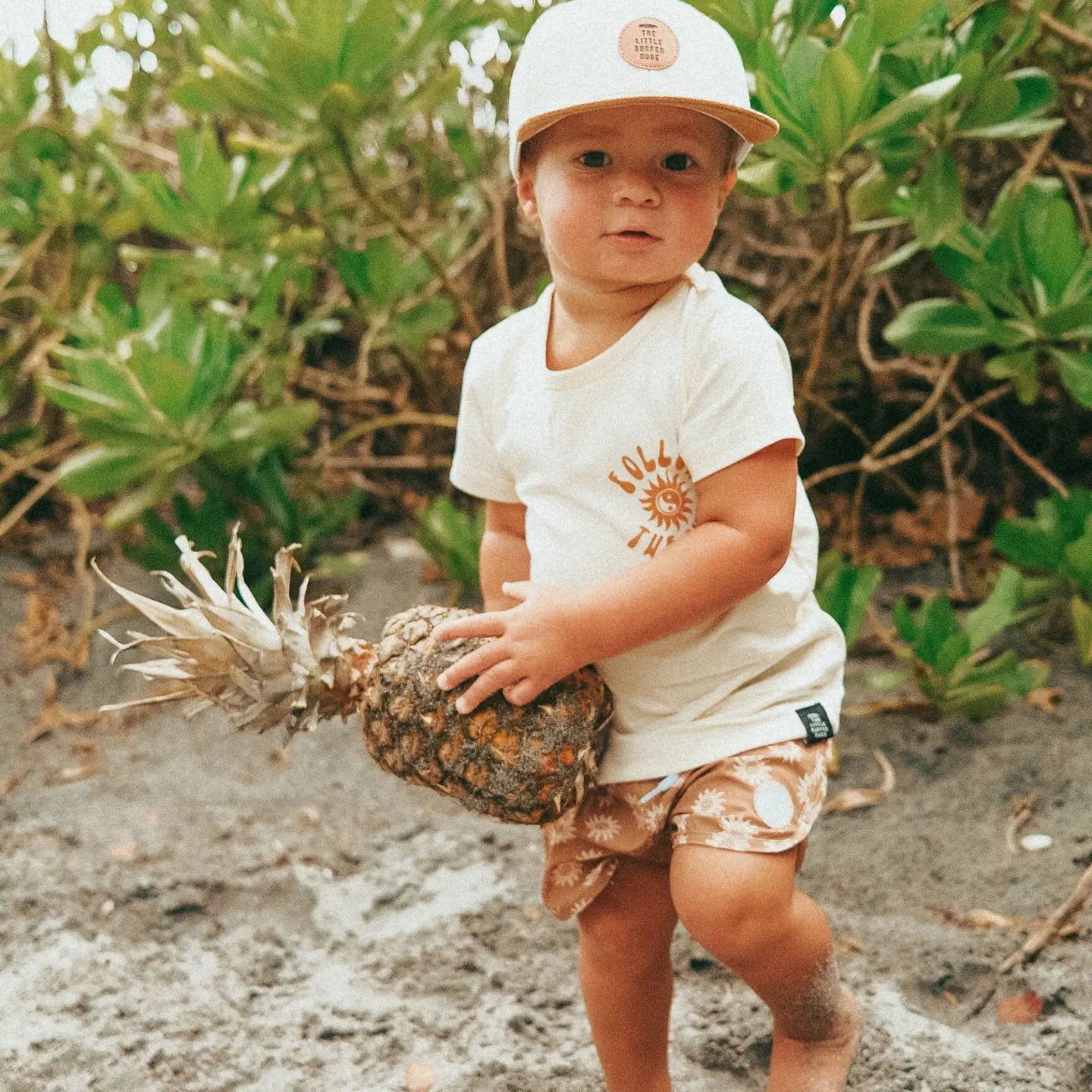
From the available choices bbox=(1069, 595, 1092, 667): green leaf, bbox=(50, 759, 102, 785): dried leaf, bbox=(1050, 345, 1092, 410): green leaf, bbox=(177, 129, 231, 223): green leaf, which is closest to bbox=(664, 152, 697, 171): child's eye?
bbox=(1050, 345, 1092, 410): green leaf

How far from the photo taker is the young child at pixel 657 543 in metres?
1.17

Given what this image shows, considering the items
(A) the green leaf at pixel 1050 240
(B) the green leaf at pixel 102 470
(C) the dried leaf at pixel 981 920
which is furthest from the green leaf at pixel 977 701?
(B) the green leaf at pixel 102 470

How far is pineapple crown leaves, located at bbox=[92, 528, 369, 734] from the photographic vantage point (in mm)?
1236

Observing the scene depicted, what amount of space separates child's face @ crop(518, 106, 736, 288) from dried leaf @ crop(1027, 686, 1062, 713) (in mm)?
1305

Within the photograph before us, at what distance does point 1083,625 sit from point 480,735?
131 cm

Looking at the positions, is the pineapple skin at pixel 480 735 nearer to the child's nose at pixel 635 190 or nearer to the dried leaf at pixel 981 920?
the child's nose at pixel 635 190

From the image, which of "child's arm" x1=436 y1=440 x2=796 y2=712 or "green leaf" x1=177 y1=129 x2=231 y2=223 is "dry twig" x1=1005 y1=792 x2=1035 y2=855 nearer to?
"child's arm" x1=436 y1=440 x2=796 y2=712

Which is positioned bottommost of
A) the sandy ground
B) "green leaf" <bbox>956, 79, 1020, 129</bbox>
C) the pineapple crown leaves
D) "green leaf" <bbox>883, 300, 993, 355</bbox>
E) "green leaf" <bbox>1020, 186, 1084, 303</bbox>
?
the sandy ground

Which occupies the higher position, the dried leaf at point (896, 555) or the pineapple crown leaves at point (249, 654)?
the pineapple crown leaves at point (249, 654)

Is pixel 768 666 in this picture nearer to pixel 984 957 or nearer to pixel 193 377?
pixel 984 957

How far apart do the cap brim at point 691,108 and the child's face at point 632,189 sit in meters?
0.02

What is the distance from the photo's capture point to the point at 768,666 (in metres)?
1.28

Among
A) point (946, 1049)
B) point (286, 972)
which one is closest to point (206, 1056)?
point (286, 972)

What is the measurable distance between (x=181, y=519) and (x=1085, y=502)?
1.72 meters
